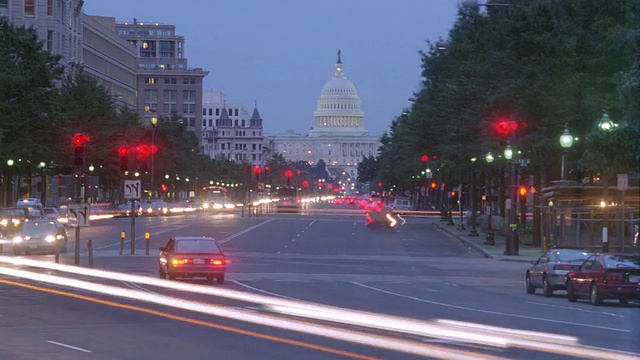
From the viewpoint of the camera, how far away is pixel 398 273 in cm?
4203

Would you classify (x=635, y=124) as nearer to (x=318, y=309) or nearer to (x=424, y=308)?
(x=424, y=308)

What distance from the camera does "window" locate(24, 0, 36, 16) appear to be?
114 m

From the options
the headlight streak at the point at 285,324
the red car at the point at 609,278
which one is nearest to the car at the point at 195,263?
the headlight streak at the point at 285,324

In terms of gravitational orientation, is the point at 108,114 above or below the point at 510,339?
above

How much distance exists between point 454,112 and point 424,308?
45.2m

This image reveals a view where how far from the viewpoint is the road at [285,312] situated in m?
17.8

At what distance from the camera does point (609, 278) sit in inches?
1144

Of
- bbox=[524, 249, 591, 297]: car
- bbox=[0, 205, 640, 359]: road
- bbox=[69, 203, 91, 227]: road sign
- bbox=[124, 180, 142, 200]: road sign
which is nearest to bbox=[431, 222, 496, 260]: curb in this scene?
bbox=[0, 205, 640, 359]: road

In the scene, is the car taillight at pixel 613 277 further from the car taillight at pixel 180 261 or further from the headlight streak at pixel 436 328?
the car taillight at pixel 180 261

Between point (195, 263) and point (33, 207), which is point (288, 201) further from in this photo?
point (195, 263)

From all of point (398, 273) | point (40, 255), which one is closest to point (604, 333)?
point (398, 273)

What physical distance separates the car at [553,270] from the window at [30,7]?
89947 millimetres

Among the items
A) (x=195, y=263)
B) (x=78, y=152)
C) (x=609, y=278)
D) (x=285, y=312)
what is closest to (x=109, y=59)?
(x=78, y=152)

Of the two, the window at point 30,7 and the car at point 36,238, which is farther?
the window at point 30,7
